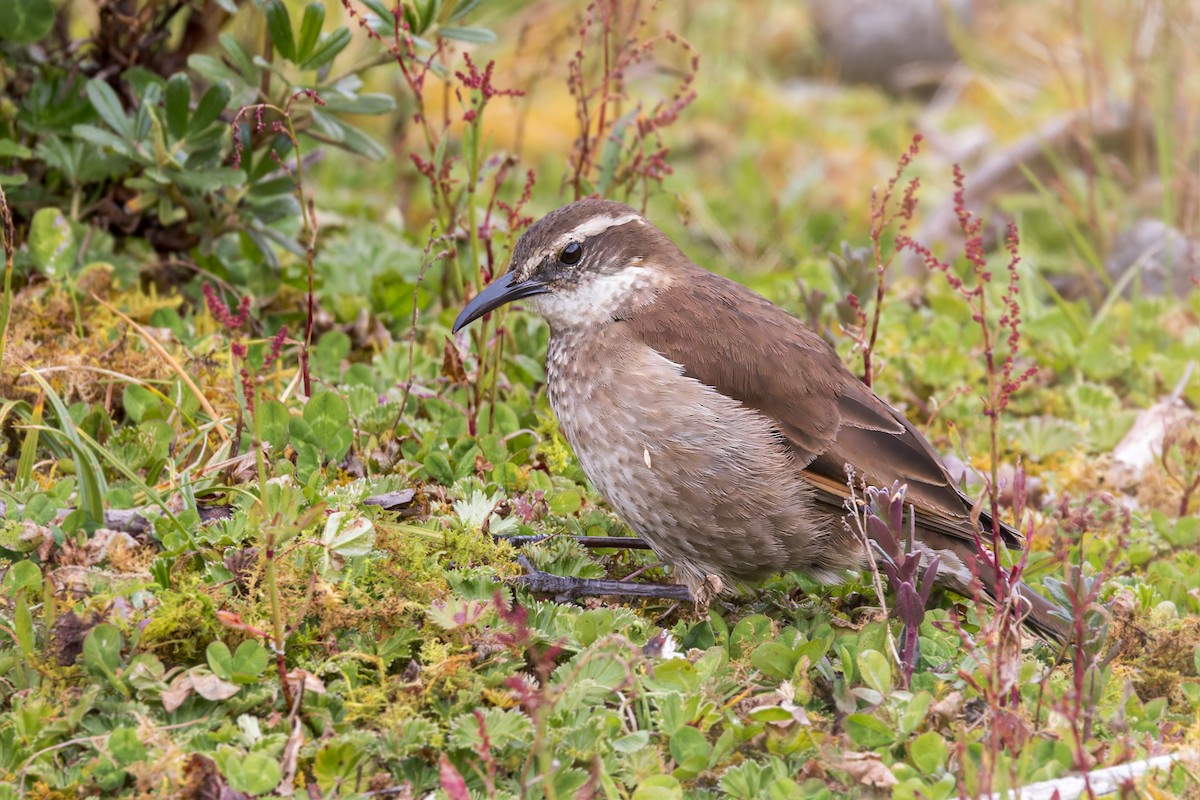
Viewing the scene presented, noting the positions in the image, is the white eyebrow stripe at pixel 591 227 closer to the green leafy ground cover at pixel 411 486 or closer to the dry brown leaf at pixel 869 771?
the green leafy ground cover at pixel 411 486

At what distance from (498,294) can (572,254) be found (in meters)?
0.30

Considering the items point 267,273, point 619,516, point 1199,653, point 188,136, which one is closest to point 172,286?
point 267,273

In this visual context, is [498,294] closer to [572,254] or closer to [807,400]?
[572,254]

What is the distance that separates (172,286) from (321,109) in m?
1.10

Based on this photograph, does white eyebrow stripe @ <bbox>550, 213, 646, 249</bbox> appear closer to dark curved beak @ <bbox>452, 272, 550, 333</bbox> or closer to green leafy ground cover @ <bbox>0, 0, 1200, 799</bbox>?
dark curved beak @ <bbox>452, 272, 550, 333</bbox>

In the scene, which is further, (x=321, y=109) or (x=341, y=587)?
(x=321, y=109)

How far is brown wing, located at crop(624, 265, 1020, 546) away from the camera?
438cm

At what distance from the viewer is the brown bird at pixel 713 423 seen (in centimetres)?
423

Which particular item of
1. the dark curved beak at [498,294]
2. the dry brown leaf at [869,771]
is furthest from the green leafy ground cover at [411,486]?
the dark curved beak at [498,294]

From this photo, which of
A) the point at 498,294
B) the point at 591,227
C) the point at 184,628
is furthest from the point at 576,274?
the point at 184,628

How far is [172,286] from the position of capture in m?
5.71

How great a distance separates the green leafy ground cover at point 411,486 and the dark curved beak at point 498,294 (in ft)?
0.65

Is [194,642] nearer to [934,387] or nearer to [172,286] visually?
[172,286]

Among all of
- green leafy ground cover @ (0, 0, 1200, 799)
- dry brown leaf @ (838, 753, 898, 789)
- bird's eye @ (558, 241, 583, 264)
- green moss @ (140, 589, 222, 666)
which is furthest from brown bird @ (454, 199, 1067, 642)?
green moss @ (140, 589, 222, 666)
